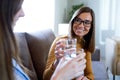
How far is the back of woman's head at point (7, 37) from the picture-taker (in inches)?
21.3

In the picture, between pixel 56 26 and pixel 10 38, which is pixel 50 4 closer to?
pixel 56 26

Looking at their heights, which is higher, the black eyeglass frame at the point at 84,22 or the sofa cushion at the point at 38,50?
the black eyeglass frame at the point at 84,22

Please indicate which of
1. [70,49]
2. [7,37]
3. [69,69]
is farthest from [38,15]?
[7,37]

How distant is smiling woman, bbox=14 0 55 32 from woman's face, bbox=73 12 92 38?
134cm

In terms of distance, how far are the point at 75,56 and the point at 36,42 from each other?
1043mm

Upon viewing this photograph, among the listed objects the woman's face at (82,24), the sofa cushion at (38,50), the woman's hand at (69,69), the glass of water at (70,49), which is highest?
the woman's face at (82,24)

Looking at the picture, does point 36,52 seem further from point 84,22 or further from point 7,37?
point 7,37

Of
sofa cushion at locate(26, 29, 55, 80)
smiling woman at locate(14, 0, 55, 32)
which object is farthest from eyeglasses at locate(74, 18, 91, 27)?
smiling woman at locate(14, 0, 55, 32)

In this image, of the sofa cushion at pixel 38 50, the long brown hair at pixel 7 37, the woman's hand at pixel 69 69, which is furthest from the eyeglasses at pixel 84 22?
the long brown hair at pixel 7 37

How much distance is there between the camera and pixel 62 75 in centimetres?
88

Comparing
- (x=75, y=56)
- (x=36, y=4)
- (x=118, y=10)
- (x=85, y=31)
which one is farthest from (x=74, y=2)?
(x=75, y=56)

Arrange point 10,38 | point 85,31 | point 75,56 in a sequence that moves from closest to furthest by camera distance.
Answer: point 10,38 → point 75,56 → point 85,31

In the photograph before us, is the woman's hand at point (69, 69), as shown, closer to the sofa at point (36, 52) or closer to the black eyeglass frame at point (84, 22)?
the black eyeglass frame at point (84, 22)

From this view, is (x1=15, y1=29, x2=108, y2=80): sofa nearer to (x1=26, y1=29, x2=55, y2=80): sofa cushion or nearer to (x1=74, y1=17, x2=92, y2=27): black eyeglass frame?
(x1=26, y1=29, x2=55, y2=80): sofa cushion
